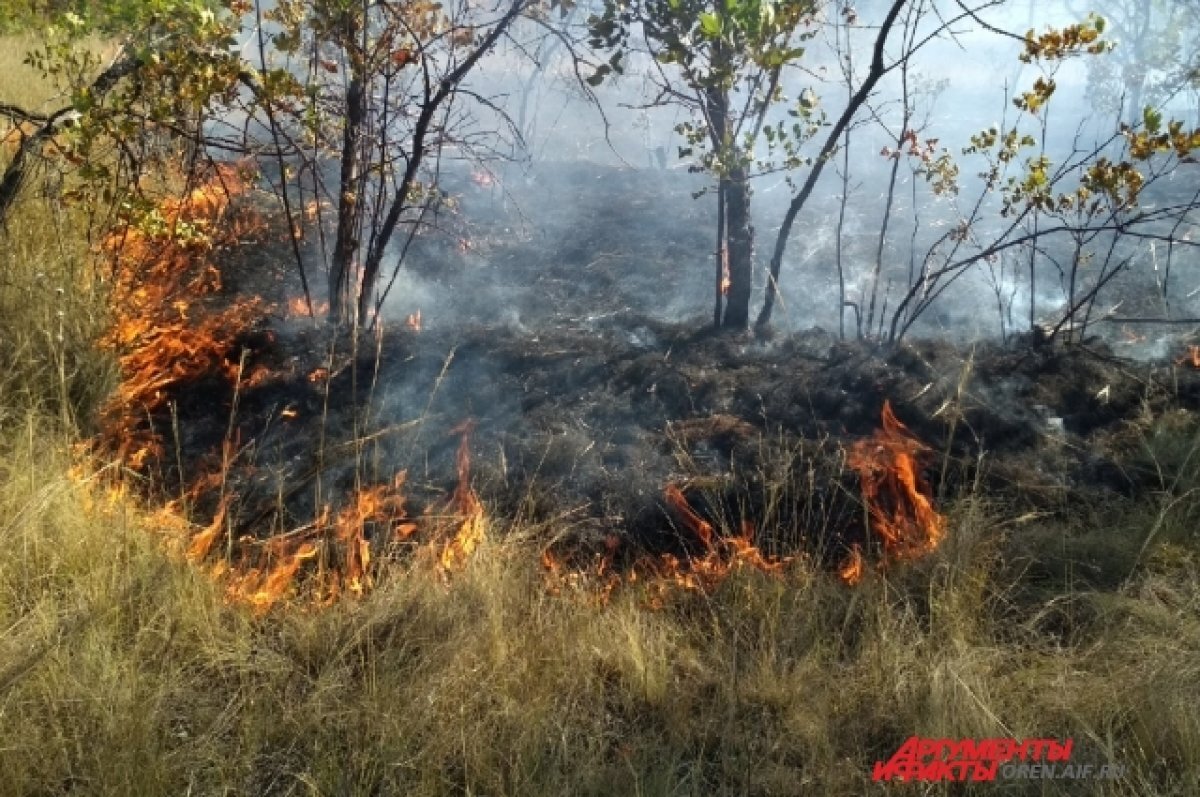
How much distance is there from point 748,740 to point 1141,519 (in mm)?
1875

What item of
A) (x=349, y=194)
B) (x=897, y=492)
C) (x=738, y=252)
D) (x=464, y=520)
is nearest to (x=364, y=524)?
(x=464, y=520)

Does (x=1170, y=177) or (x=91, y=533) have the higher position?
(x=1170, y=177)

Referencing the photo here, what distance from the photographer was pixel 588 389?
4242mm

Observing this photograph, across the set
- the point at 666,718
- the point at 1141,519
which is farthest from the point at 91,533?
the point at 1141,519

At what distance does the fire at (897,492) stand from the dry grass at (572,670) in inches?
5.5

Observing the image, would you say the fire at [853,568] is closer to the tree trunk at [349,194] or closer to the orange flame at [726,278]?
the orange flame at [726,278]

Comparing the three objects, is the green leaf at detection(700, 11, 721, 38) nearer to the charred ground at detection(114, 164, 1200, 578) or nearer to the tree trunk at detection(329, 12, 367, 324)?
the charred ground at detection(114, 164, 1200, 578)

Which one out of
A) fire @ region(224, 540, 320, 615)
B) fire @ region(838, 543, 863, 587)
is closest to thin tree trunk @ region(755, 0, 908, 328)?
fire @ region(838, 543, 863, 587)

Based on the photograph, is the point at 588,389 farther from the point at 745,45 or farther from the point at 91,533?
the point at 91,533

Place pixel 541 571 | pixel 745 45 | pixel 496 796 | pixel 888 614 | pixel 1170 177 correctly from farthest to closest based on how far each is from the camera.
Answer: pixel 1170 177, pixel 745 45, pixel 541 571, pixel 888 614, pixel 496 796

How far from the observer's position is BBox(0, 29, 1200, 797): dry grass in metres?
2.16

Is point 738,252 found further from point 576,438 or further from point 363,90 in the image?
point 363,90

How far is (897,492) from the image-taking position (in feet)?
11.3

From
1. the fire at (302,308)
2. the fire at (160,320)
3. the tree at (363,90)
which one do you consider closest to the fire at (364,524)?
the fire at (160,320)
